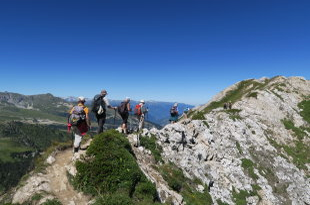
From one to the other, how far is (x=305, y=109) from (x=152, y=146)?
1799 inches

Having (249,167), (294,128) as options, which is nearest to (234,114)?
(294,128)

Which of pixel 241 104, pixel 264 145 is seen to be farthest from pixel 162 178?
pixel 241 104

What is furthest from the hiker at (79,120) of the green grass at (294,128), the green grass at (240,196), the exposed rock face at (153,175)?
the green grass at (294,128)

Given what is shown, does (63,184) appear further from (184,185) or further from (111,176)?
→ (184,185)

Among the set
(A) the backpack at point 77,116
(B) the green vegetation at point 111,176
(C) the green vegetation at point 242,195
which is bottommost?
(C) the green vegetation at point 242,195

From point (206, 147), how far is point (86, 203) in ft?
66.1

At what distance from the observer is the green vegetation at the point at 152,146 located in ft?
71.8

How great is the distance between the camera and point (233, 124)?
3812cm

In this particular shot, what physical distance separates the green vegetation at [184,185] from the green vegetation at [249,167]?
9.56 m

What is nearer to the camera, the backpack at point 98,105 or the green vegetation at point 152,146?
the backpack at point 98,105

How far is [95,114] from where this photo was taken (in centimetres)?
1886

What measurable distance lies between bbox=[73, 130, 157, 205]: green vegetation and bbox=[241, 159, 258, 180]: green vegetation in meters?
19.2

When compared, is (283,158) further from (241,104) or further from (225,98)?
(225,98)

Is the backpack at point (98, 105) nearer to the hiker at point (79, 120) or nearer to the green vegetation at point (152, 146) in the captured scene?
the hiker at point (79, 120)
